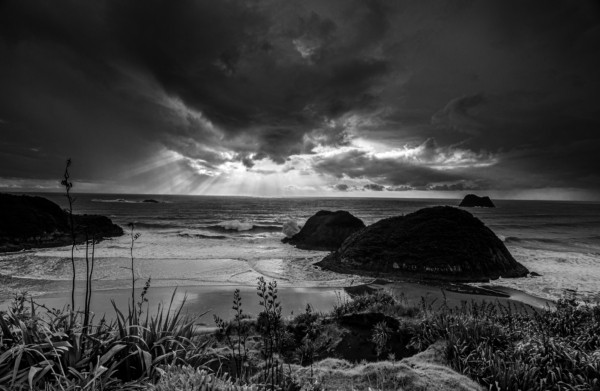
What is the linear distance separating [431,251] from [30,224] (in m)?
29.1

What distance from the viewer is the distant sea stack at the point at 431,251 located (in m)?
13.5

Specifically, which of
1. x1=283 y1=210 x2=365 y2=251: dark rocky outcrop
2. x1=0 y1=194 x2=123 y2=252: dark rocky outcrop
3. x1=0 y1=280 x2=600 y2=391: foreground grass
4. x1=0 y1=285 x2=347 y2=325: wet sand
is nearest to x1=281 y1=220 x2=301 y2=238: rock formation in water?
x1=283 y1=210 x2=365 y2=251: dark rocky outcrop

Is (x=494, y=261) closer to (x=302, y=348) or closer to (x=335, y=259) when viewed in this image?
(x=335, y=259)

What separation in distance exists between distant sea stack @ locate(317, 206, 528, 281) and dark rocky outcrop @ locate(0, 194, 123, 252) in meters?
18.6

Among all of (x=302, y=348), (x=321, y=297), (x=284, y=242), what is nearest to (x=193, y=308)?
(x=321, y=297)

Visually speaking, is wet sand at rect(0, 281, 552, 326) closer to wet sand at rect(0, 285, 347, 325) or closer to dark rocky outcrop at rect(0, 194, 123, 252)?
wet sand at rect(0, 285, 347, 325)

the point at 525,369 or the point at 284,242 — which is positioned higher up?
the point at 525,369

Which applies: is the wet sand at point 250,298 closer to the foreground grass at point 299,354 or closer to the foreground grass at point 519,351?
the foreground grass at point 299,354

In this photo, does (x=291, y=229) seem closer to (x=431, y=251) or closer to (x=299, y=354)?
(x=431, y=251)

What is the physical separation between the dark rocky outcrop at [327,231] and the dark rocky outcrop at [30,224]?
15.9 m

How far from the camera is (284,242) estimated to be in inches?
998

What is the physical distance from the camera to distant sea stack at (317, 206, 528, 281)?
13461 millimetres

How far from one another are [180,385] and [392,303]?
6080 millimetres

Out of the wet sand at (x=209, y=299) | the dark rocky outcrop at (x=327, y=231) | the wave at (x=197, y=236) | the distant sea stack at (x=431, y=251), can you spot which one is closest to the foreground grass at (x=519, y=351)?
the wet sand at (x=209, y=299)
